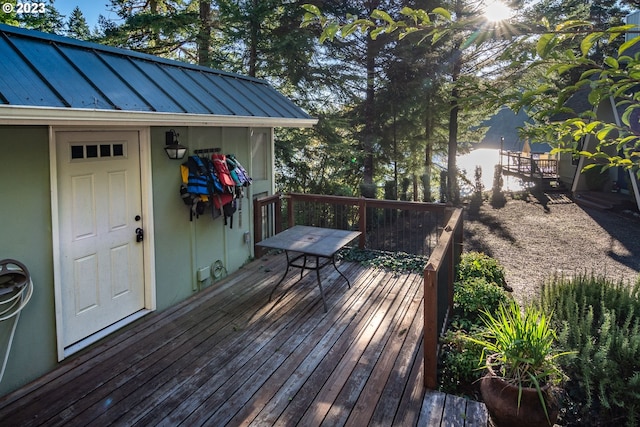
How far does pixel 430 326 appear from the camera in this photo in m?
3.23

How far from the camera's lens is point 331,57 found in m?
10.7

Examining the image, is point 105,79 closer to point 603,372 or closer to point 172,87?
point 172,87

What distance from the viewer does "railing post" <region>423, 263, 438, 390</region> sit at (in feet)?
10.5

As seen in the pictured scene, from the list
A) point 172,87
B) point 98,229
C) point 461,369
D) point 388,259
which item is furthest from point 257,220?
point 461,369

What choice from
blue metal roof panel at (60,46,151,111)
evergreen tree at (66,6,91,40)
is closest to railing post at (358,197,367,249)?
blue metal roof panel at (60,46,151,111)

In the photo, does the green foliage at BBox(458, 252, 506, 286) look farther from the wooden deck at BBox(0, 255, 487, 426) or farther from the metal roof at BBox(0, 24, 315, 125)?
the metal roof at BBox(0, 24, 315, 125)

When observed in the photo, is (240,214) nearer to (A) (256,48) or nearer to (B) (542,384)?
(B) (542,384)

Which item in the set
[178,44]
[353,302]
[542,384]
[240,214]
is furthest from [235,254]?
[178,44]

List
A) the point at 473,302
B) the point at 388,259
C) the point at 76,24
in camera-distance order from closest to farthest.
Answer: the point at 473,302, the point at 388,259, the point at 76,24

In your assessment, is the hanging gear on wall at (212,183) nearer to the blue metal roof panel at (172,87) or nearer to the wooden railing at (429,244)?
the blue metal roof panel at (172,87)

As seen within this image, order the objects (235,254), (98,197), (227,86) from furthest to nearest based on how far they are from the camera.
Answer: (235,254) → (227,86) → (98,197)

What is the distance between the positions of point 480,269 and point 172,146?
396 centimetres

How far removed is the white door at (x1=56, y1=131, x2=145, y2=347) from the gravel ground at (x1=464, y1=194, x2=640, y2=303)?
4.65 meters

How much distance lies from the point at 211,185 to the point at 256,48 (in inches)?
253
